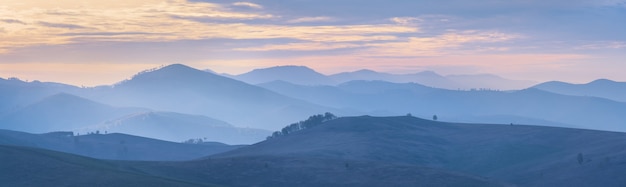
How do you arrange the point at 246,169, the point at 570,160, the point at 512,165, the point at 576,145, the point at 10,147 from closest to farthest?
the point at 10,147 → the point at 246,169 → the point at 570,160 → the point at 512,165 → the point at 576,145

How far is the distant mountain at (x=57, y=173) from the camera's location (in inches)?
4026

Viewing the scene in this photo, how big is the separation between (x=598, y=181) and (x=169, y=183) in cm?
7338

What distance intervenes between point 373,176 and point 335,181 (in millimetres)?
5933

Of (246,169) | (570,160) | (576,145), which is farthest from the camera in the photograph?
(576,145)

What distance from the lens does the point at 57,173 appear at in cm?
10706

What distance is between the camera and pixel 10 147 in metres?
122

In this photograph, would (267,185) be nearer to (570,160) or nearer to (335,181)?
(335,181)

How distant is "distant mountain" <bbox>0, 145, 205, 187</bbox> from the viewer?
102 metres

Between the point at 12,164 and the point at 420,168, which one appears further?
the point at 420,168

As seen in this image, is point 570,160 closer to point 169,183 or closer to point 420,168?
point 420,168

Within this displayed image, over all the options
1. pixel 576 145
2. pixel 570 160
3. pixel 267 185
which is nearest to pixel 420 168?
pixel 267 185

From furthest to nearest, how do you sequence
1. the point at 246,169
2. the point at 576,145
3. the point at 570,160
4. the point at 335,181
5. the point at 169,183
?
the point at 576,145
the point at 570,160
the point at 246,169
the point at 335,181
the point at 169,183

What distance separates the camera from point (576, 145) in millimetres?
198375

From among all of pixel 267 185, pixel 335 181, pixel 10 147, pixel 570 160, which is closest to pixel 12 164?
pixel 10 147
